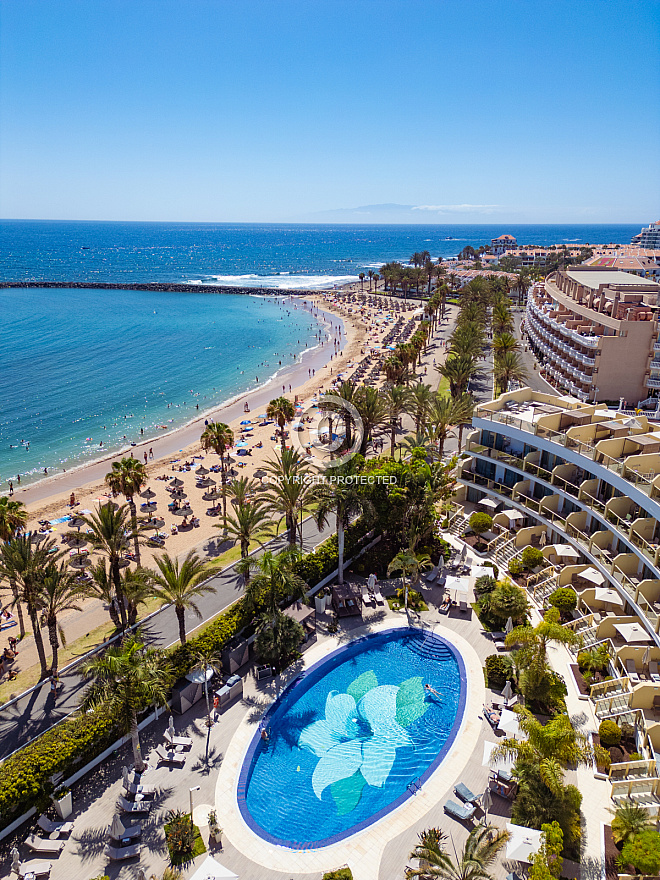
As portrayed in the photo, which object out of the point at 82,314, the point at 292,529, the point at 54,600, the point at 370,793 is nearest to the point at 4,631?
the point at 54,600

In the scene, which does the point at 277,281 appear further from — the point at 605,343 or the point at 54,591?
the point at 54,591

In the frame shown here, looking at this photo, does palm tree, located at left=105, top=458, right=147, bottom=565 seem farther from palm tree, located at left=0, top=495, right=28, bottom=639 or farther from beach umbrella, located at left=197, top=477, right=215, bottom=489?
beach umbrella, located at left=197, top=477, right=215, bottom=489

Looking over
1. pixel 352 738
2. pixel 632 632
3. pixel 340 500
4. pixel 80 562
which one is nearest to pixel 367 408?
pixel 340 500

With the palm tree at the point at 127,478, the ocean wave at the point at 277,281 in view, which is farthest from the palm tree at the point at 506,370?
the ocean wave at the point at 277,281

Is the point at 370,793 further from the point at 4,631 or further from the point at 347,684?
the point at 4,631

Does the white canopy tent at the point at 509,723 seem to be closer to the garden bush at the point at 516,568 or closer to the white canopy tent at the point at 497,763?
the white canopy tent at the point at 497,763
